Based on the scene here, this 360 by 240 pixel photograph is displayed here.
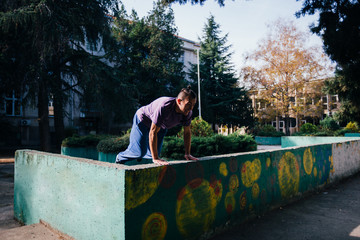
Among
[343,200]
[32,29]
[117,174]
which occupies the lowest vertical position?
[343,200]

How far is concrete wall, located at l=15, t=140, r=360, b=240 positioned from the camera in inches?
97.5

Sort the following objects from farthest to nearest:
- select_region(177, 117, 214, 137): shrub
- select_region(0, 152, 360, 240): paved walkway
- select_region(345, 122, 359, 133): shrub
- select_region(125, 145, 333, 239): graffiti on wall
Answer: select_region(345, 122, 359, 133): shrub
select_region(177, 117, 214, 137): shrub
select_region(0, 152, 360, 240): paved walkway
select_region(125, 145, 333, 239): graffiti on wall

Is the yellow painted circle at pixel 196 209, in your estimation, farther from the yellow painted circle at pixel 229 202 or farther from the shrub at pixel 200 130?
the shrub at pixel 200 130

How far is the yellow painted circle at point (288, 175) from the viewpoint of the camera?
16.2 ft

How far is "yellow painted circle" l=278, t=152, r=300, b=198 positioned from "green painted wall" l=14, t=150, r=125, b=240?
11.6ft

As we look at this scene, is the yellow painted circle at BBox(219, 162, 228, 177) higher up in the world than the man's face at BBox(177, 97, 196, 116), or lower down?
lower down

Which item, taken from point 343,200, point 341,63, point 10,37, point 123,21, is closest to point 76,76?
point 10,37

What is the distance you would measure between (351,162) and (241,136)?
385cm

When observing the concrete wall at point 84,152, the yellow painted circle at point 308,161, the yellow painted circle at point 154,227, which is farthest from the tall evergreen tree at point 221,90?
the yellow painted circle at point 154,227

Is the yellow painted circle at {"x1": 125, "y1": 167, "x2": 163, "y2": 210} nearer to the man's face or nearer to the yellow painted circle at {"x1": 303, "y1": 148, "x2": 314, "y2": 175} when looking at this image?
the man's face

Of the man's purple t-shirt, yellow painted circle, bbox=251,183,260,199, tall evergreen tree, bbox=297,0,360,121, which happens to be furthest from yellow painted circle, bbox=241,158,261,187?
tall evergreen tree, bbox=297,0,360,121

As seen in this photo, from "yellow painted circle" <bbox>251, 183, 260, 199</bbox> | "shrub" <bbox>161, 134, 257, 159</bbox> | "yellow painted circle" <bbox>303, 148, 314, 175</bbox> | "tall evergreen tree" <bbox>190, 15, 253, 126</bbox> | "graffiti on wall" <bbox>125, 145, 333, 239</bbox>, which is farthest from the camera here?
"tall evergreen tree" <bbox>190, 15, 253, 126</bbox>

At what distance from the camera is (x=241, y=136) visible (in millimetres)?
Result: 8477

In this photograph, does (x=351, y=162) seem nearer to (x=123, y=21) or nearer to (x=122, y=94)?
(x=122, y=94)
